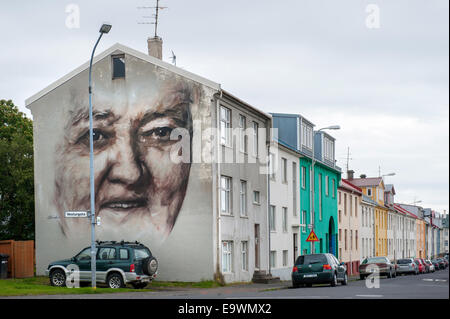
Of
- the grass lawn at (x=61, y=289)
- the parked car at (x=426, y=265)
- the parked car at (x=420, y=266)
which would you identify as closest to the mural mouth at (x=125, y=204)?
the grass lawn at (x=61, y=289)

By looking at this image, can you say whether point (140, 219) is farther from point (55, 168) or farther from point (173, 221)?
point (55, 168)

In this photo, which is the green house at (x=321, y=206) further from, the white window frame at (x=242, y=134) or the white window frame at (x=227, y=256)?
the white window frame at (x=227, y=256)

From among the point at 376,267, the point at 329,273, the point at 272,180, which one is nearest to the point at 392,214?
the point at 376,267

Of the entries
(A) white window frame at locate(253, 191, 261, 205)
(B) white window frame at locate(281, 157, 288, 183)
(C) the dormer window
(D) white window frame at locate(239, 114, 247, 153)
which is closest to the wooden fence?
(D) white window frame at locate(239, 114, 247, 153)

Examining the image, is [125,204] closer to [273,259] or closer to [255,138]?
[255,138]

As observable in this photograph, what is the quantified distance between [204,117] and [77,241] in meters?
8.40

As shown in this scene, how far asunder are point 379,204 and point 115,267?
200ft

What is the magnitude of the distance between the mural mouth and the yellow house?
54038 mm

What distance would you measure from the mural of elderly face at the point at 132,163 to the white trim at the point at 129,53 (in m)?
0.57

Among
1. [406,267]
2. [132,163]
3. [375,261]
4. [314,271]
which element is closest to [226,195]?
[132,163]

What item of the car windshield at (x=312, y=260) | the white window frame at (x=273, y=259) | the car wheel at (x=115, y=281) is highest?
the car windshield at (x=312, y=260)

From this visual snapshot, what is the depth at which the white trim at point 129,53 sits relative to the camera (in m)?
31.7

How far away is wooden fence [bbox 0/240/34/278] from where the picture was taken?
3303 cm

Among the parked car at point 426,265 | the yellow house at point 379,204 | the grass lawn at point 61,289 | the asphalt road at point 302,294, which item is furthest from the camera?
the yellow house at point 379,204
